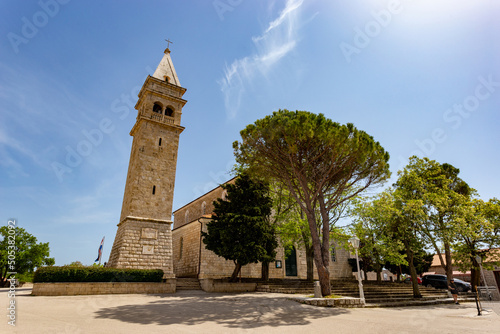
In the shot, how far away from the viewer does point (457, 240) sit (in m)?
18.6

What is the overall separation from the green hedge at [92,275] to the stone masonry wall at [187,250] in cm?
687

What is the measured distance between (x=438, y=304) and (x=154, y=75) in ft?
89.3

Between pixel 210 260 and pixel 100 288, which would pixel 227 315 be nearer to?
pixel 100 288

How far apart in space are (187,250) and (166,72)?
17310 mm

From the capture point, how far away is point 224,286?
17141mm

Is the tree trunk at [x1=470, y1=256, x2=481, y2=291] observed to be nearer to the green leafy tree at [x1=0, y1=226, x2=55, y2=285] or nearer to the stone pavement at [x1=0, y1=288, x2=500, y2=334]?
the stone pavement at [x1=0, y1=288, x2=500, y2=334]

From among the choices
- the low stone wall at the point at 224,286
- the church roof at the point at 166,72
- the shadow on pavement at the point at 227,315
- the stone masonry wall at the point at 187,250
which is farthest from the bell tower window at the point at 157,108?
the shadow on pavement at the point at 227,315

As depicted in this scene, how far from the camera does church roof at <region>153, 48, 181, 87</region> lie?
24.1 m

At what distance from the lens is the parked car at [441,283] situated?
2480 cm

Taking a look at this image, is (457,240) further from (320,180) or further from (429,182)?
(320,180)

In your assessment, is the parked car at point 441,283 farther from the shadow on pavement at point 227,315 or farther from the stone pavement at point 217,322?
the shadow on pavement at point 227,315

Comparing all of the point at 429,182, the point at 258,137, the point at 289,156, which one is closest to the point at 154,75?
the point at 258,137

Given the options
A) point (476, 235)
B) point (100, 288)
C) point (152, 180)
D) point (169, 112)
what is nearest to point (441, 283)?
point (476, 235)

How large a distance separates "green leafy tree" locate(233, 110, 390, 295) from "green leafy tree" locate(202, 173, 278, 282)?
3634 millimetres
